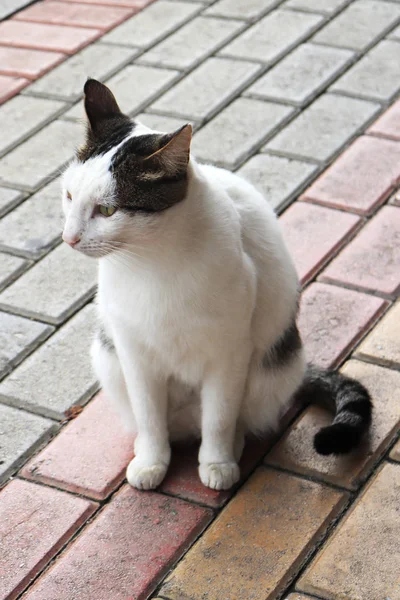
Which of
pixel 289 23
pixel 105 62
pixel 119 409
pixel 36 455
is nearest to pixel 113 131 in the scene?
pixel 119 409

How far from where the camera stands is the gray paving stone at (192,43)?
3906 mm

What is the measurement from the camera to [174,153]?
169 centimetres

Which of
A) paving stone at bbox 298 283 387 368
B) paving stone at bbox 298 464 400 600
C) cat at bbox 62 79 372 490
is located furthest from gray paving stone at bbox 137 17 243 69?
paving stone at bbox 298 464 400 600

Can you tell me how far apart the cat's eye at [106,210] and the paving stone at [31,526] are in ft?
2.49

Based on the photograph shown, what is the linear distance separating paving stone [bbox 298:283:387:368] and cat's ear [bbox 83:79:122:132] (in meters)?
0.96

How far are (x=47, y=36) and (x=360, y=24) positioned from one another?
4.75ft

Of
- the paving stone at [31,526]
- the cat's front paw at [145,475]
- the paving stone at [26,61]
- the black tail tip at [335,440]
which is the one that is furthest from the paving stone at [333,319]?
the paving stone at [26,61]

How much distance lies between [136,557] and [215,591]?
7.9 inches

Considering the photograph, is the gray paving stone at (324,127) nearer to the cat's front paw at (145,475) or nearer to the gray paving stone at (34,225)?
the gray paving stone at (34,225)

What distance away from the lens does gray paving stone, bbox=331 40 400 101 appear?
11.9ft

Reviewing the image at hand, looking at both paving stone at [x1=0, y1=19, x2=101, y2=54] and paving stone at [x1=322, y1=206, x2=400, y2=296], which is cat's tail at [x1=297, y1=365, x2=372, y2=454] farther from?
paving stone at [x1=0, y1=19, x2=101, y2=54]

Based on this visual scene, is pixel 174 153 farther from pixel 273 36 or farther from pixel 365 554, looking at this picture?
pixel 273 36

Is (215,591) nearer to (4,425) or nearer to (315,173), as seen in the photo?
(4,425)

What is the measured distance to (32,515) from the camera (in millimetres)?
2104
